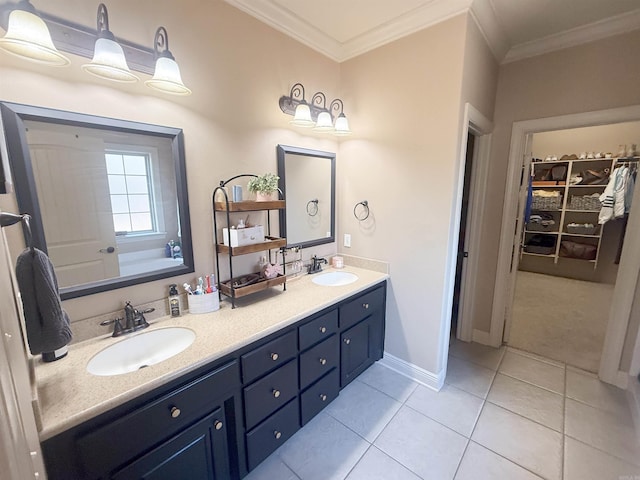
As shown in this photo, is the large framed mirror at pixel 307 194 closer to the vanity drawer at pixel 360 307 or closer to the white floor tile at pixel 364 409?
the vanity drawer at pixel 360 307

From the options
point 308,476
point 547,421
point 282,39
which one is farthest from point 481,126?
point 308,476

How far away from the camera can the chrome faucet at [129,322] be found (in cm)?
133

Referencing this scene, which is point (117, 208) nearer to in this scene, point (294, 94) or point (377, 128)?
point (294, 94)

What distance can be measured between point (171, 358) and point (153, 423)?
0.74 feet

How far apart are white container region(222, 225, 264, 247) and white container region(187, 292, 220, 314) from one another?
316mm

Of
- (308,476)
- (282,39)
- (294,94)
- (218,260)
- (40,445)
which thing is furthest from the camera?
(294,94)

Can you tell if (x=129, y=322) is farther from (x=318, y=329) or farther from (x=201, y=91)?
(x=201, y=91)

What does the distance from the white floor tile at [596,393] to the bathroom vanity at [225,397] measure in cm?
166

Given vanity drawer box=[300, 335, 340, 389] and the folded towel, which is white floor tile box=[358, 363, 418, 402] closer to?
vanity drawer box=[300, 335, 340, 389]

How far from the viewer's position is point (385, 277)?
2246mm

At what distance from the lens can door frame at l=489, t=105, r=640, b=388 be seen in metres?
2.01

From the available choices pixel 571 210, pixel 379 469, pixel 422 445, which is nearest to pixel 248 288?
pixel 379 469

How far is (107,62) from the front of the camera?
3.65 feet

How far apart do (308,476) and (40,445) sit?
1.24 m
